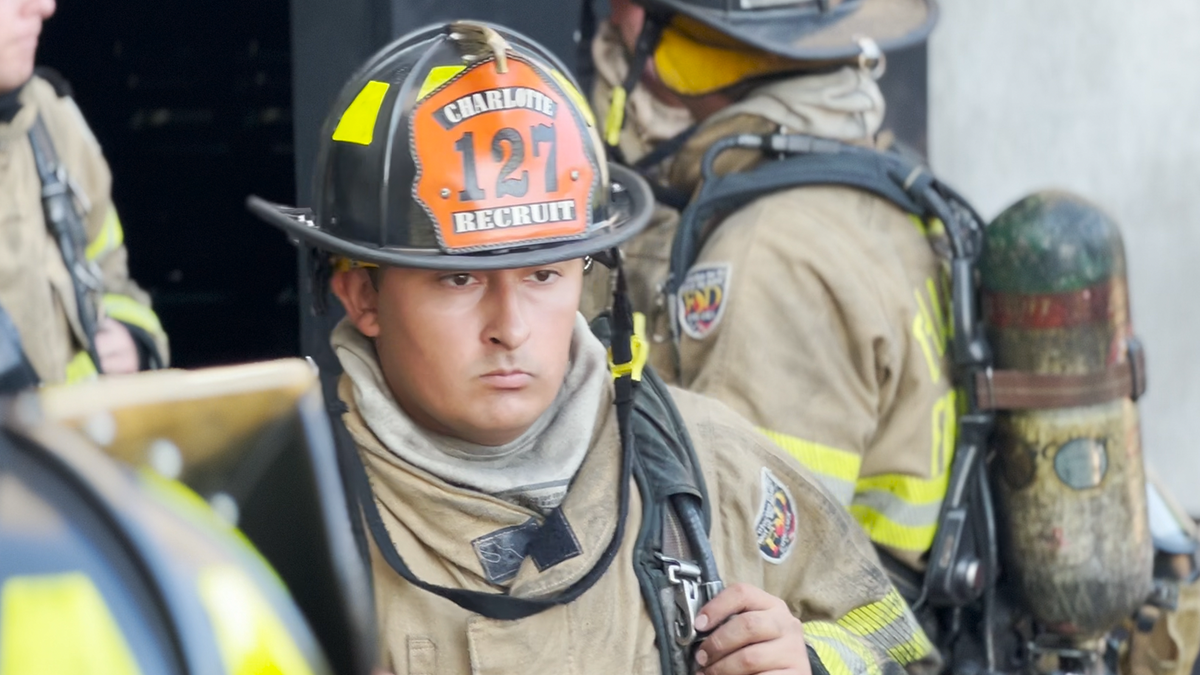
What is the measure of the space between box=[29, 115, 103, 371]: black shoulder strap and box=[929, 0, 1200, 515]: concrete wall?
11.0 feet

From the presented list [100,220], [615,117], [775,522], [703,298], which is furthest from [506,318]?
[100,220]

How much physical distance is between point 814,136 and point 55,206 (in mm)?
1596

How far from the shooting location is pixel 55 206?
325cm

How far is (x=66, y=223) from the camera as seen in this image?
3266mm

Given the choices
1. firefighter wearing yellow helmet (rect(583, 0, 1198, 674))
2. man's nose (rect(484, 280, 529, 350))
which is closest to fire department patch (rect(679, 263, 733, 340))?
firefighter wearing yellow helmet (rect(583, 0, 1198, 674))

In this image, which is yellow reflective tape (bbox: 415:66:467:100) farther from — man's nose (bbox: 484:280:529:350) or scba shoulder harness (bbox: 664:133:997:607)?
scba shoulder harness (bbox: 664:133:997:607)


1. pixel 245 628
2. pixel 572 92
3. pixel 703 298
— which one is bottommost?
pixel 703 298

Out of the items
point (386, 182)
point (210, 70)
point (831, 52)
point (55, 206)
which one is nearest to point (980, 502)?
point (831, 52)

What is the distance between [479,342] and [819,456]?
123 cm

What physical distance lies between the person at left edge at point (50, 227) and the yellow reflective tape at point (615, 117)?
1.14m

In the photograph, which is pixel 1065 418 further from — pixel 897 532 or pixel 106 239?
pixel 106 239

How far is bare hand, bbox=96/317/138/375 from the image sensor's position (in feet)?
11.3

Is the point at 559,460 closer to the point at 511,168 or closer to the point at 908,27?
the point at 511,168

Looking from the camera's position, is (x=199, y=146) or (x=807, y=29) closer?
(x=807, y=29)
